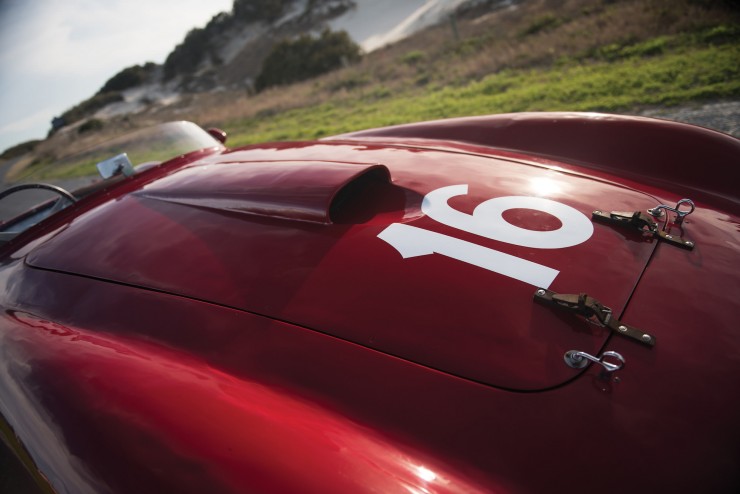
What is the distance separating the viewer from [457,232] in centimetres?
142

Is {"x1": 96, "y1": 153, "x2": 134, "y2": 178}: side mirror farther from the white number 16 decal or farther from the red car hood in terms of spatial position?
the white number 16 decal

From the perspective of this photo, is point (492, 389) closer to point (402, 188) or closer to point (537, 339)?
point (537, 339)

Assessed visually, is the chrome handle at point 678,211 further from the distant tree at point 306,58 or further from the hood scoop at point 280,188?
the distant tree at point 306,58

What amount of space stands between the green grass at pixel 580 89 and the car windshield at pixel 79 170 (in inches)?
194

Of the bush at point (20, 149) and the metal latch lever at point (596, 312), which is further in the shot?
the bush at point (20, 149)

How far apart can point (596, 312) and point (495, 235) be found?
40 centimetres

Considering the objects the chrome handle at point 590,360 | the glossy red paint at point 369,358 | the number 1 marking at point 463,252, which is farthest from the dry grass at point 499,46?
the chrome handle at point 590,360

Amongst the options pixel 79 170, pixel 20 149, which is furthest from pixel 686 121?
pixel 20 149

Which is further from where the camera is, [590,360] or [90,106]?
[90,106]

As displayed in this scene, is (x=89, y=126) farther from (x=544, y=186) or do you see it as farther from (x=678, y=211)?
(x=678, y=211)

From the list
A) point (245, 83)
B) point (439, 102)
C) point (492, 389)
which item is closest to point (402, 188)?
point (492, 389)

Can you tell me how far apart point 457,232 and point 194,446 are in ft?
3.11

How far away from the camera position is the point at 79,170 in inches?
129

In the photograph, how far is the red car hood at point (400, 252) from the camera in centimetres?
113
